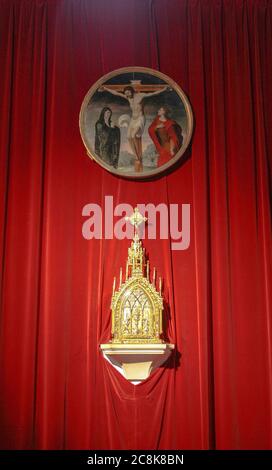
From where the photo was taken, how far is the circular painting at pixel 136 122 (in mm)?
5012

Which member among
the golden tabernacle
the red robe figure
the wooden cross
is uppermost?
the wooden cross

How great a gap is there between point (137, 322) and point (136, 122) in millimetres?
1848

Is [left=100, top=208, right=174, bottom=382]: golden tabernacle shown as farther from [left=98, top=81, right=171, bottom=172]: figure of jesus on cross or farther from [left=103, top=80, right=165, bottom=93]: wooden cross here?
[left=103, top=80, right=165, bottom=93]: wooden cross

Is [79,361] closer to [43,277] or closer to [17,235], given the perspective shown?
[43,277]

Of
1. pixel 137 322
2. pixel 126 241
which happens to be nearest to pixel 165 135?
pixel 126 241

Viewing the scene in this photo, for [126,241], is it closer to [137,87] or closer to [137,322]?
[137,322]

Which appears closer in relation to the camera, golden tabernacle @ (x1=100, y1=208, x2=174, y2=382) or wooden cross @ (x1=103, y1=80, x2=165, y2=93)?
golden tabernacle @ (x1=100, y1=208, x2=174, y2=382)

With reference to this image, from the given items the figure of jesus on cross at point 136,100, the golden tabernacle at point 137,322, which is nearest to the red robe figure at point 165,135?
the figure of jesus on cross at point 136,100

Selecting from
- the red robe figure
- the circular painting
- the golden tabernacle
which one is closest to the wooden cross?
the circular painting

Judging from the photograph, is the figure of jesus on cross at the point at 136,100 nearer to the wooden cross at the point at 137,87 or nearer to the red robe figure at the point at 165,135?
the wooden cross at the point at 137,87

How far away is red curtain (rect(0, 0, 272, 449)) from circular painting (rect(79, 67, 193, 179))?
0.15 m

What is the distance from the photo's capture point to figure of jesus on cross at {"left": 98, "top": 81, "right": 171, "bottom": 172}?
16.7 feet

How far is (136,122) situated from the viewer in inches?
201

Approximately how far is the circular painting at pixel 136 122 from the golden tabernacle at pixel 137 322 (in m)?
0.55
